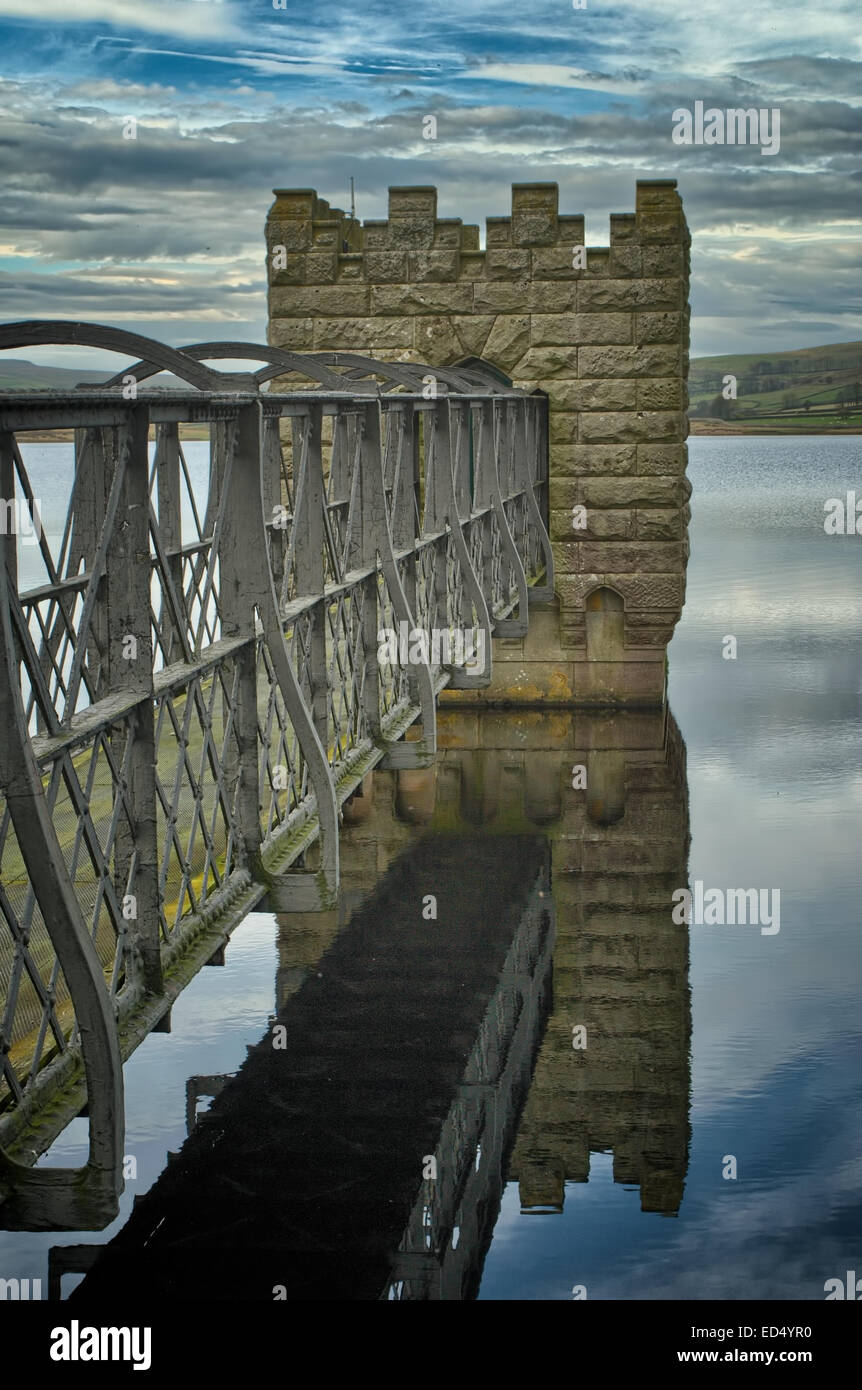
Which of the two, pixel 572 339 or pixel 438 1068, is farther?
pixel 572 339

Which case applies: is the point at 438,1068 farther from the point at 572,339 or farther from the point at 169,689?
the point at 572,339

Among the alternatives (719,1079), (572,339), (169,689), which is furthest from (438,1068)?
(572,339)

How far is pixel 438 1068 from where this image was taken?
34.0 feet

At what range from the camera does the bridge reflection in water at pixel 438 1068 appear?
807cm

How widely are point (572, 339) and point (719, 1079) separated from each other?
1027 centimetres

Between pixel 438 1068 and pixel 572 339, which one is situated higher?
pixel 572 339

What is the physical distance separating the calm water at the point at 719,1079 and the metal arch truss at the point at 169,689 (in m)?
2.07

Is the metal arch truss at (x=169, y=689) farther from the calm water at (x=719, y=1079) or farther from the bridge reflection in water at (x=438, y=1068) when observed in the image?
the calm water at (x=719, y=1079)

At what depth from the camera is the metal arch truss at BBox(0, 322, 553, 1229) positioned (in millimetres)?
4945

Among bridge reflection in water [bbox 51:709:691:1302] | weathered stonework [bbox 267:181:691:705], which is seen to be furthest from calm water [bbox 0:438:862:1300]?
weathered stonework [bbox 267:181:691:705]

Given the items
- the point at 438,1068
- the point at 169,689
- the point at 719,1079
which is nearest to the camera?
the point at 169,689

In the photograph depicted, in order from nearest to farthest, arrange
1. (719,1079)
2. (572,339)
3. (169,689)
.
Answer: (169,689) < (719,1079) < (572,339)
